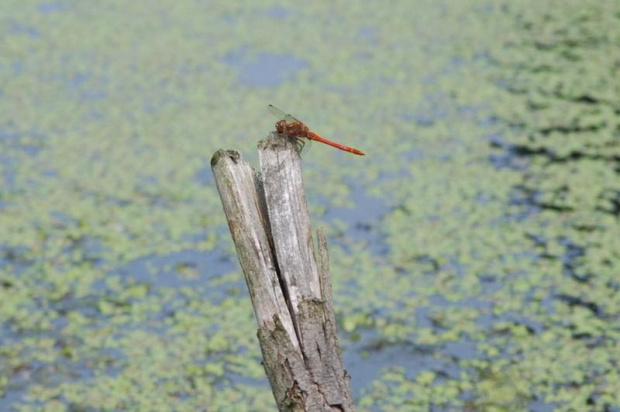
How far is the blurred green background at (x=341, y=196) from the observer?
3.77 meters

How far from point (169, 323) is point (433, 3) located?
489 cm

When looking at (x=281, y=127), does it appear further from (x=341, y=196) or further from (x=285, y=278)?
(x=341, y=196)

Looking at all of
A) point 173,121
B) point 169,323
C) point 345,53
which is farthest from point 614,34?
point 169,323

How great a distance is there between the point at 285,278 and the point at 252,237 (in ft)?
0.44

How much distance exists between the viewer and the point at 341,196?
5.12 meters

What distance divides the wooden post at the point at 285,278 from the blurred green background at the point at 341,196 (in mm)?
Result: 1406

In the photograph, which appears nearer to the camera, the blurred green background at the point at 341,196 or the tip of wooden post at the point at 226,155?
the tip of wooden post at the point at 226,155

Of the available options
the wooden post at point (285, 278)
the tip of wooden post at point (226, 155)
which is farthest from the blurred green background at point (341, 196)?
the tip of wooden post at point (226, 155)

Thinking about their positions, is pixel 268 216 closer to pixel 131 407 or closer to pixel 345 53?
pixel 131 407

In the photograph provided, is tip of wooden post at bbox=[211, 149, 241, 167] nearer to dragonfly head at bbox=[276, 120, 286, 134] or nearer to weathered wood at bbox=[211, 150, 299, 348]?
weathered wood at bbox=[211, 150, 299, 348]

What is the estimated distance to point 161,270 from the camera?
4.50 metres

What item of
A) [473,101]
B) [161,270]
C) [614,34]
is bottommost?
[161,270]

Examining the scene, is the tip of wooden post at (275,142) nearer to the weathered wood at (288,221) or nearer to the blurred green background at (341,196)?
the weathered wood at (288,221)

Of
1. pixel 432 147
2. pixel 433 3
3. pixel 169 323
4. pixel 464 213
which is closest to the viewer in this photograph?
pixel 169 323
